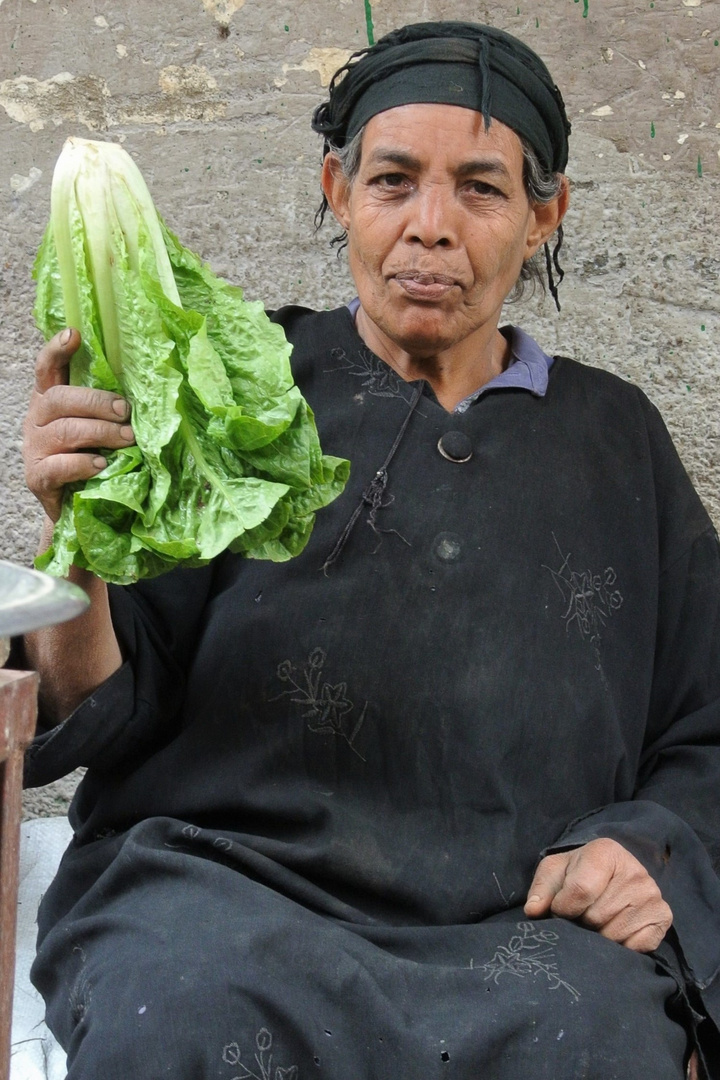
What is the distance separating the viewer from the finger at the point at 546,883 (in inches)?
76.1

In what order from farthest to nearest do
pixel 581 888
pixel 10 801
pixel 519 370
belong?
pixel 519 370 < pixel 581 888 < pixel 10 801

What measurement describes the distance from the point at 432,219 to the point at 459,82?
0.84 ft

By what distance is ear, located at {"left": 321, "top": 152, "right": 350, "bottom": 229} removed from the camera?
236 centimetres

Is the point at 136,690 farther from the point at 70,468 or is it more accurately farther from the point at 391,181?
the point at 391,181

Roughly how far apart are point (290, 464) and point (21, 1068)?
3.21ft

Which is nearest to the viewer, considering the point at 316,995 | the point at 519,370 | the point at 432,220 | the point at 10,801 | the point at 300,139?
the point at 10,801

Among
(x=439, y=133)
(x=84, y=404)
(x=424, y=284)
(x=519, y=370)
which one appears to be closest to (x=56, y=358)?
(x=84, y=404)

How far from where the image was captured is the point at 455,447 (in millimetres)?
2139

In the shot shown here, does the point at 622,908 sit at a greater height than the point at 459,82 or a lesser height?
lesser

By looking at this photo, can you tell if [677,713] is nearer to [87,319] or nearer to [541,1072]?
[541,1072]

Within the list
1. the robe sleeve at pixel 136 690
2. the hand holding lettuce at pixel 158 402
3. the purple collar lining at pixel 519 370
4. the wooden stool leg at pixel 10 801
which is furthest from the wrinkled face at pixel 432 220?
the wooden stool leg at pixel 10 801

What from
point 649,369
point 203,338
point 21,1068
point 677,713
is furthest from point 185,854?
point 649,369

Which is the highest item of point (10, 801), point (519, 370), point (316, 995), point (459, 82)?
point (459, 82)

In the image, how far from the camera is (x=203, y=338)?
1.67m
